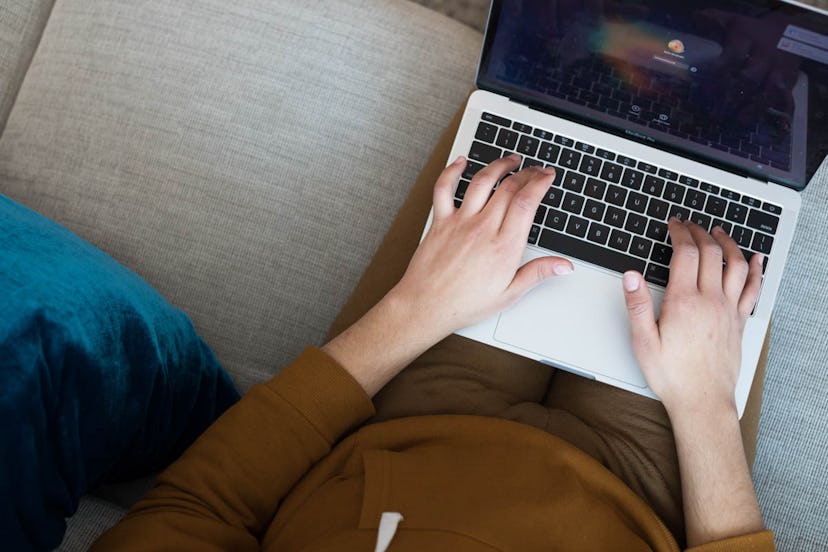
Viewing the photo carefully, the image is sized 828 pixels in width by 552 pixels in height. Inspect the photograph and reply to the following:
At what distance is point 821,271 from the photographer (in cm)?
95

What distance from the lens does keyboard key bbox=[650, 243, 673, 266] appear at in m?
0.83

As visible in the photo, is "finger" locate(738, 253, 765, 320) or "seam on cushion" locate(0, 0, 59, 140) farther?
"seam on cushion" locate(0, 0, 59, 140)

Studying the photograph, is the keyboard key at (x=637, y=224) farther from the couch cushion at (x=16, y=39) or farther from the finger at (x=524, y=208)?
the couch cushion at (x=16, y=39)

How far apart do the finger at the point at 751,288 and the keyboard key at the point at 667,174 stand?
135mm

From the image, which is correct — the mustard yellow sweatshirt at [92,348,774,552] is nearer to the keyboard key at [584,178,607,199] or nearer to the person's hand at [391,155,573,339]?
the person's hand at [391,155,573,339]

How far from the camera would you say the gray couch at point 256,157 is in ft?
3.14

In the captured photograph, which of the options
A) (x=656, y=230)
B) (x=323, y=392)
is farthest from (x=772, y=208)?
(x=323, y=392)

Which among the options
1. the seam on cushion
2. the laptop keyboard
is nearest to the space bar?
the laptop keyboard

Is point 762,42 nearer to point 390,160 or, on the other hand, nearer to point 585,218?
point 585,218

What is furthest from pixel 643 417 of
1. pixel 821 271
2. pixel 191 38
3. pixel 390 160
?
pixel 191 38

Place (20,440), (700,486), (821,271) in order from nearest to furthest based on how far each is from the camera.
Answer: (20,440) → (700,486) → (821,271)

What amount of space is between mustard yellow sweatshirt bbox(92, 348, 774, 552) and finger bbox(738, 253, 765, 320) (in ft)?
0.82

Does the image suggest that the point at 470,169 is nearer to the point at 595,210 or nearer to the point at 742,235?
the point at 595,210

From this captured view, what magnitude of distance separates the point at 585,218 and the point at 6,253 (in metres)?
0.64
